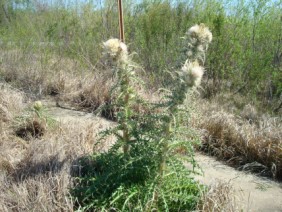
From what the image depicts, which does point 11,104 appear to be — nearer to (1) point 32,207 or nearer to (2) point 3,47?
(1) point 32,207

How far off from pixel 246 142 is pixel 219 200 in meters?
1.47

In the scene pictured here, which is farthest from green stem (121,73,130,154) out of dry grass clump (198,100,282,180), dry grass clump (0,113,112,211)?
dry grass clump (198,100,282,180)

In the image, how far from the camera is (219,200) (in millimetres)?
2713

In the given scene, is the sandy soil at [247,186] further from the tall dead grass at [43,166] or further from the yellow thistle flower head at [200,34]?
the yellow thistle flower head at [200,34]

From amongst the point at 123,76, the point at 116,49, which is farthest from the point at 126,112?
the point at 116,49

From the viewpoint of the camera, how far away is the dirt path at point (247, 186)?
3076 millimetres

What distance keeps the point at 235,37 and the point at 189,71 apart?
15.8 ft

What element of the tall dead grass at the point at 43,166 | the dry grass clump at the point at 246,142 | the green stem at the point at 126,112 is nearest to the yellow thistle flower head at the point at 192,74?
the green stem at the point at 126,112

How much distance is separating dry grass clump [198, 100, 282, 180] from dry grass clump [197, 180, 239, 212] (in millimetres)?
1070

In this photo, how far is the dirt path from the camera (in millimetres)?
3076

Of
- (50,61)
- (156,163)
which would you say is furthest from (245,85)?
(156,163)

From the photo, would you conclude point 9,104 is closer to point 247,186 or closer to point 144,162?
point 144,162

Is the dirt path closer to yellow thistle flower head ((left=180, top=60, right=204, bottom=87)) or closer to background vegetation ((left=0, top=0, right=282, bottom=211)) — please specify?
background vegetation ((left=0, top=0, right=282, bottom=211))

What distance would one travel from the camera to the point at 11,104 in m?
5.04
